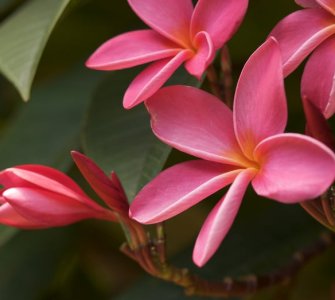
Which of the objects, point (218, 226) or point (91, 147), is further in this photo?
point (91, 147)

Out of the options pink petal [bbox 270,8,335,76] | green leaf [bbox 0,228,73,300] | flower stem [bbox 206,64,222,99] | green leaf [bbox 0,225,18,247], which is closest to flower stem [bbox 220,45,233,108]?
flower stem [bbox 206,64,222,99]

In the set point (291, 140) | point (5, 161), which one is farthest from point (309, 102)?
point (5, 161)

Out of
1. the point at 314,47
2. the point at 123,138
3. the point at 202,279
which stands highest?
the point at 314,47

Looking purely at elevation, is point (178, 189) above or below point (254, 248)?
above

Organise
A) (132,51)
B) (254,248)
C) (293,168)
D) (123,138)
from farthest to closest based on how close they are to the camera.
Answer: (254,248) < (123,138) < (132,51) < (293,168)

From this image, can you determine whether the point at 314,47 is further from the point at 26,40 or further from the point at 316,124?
the point at 26,40

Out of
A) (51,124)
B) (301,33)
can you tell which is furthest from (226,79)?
(51,124)

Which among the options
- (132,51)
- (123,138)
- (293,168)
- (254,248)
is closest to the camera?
(293,168)

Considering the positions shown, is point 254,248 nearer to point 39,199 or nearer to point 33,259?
point 33,259

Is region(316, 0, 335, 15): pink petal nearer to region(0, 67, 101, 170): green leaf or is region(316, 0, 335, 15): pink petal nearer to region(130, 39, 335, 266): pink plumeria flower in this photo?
region(130, 39, 335, 266): pink plumeria flower
